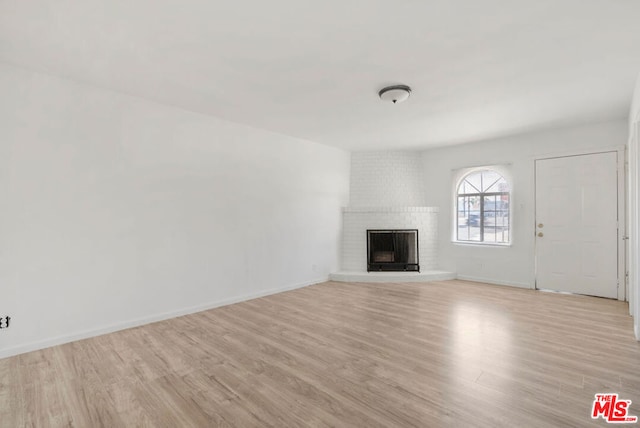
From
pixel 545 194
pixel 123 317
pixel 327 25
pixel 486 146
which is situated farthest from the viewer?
pixel 486 146

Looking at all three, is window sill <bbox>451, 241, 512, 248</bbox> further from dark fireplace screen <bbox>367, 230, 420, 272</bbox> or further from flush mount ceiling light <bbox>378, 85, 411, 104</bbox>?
flush mount ceiling light <bbox>378, 85, 411, 104</bbox>

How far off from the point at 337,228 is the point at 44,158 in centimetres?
435

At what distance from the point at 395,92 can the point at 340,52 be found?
897 mm

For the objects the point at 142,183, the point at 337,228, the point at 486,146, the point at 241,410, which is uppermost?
the point at 486,146

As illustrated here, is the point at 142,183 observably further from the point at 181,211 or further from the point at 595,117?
the point at 595,117

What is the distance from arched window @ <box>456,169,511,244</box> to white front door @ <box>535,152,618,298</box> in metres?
0.54

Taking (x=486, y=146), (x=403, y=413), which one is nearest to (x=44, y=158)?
(x=403, y=413)

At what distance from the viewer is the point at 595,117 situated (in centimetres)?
425

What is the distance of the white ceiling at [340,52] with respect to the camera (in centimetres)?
203

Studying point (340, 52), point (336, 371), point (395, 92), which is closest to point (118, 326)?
point (336, 371)

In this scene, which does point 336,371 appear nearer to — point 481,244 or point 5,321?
point 5,321

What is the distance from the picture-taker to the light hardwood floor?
1.87 m

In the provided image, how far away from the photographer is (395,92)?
3186mm

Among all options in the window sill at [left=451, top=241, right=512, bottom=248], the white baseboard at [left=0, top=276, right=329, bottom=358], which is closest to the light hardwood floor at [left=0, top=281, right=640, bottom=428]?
the white baseboard at [left=0, top=276, right=329, bottom=358]
